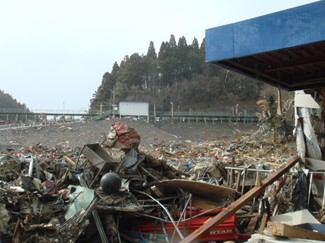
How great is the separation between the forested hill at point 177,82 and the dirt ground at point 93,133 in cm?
3436

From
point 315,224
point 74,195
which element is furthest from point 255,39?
point 74,195

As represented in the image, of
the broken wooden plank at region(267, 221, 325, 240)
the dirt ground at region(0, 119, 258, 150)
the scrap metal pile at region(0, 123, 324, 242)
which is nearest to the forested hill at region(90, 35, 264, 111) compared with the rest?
the dirt ground at region(0, 119, 258, 150)

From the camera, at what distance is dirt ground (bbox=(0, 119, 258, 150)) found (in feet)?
134

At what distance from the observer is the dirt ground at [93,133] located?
134ft

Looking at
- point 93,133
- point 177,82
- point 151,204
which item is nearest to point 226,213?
point 151,204

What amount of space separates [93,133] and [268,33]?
41747 millimetres

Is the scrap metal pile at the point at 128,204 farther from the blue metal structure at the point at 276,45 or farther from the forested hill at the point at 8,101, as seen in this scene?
the forested hill at the point at 8,101

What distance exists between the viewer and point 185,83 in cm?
9988

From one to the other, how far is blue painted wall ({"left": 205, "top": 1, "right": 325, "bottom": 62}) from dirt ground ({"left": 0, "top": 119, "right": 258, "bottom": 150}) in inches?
1069

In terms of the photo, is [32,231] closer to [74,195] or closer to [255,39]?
[74,195]

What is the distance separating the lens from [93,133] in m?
46.2

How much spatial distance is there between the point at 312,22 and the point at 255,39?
88 centimetres

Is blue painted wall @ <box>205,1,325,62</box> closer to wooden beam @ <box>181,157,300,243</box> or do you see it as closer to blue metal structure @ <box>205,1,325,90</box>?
blue metal structure @ <box>205,1,325,90</box>

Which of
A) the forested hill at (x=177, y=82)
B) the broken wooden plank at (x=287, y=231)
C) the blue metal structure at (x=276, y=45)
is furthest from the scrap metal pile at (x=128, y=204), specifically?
the forested hill at (x=177, y=82)
